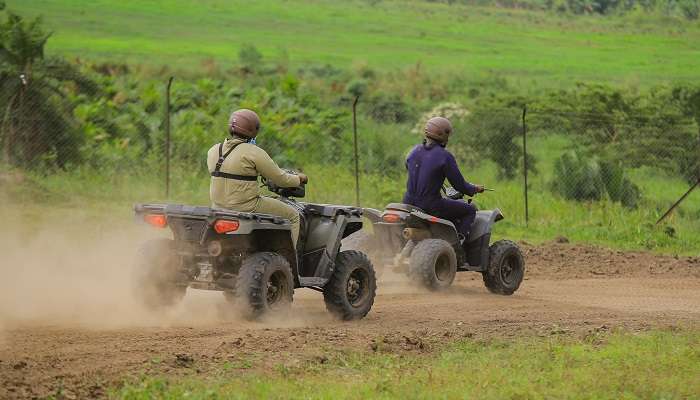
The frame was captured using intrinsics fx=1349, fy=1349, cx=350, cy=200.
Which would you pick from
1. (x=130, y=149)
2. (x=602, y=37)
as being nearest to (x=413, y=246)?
(x=130, y=149)

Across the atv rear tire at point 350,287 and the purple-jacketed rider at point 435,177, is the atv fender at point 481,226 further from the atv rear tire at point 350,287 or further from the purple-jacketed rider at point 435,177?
the atv rear tire at point 350,287

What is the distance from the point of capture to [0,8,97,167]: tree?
74.4 feet

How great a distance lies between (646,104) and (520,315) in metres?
23.4

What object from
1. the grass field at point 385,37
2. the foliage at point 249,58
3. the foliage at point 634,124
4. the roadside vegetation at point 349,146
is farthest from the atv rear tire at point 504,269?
the foliage at point 249,58

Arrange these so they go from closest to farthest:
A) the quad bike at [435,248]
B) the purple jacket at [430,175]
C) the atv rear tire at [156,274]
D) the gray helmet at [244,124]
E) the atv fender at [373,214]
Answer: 1. the atv rear tire at [156,274]
2. the gray helmet at [244,124]
3. the quad bike at [435,248]
4. the atv fender at [373,214]
5. the purple jacket at [430,175]

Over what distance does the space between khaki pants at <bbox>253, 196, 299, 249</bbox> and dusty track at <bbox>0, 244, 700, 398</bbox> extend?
82 cm

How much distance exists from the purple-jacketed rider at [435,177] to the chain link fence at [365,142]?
24.2 ft

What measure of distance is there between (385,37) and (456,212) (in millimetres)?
49907

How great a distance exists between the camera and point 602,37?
64750 millimetres

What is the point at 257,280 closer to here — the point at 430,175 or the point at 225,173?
the point at 225,173

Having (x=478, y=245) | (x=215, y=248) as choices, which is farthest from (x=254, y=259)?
(x=478, y=245)

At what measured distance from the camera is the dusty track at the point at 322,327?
972 cm

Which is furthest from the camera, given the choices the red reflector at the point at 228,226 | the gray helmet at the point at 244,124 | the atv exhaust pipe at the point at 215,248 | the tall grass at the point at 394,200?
the tall grass at the point at 394,200

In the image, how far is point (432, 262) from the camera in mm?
14539
